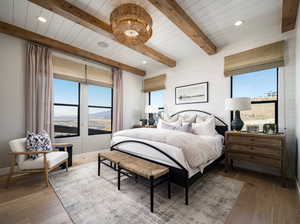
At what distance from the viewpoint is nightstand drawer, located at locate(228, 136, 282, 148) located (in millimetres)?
2226

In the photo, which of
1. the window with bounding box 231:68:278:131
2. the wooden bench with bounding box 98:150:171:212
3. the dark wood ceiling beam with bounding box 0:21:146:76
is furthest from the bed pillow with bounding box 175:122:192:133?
the dark wood ceiling beam with bounding box 0:21:146:76

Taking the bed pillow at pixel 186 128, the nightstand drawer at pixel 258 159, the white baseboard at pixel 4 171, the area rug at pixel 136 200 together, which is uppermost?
the bed pillow at pixel 186 128

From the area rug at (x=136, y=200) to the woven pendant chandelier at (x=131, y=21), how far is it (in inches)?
99.6

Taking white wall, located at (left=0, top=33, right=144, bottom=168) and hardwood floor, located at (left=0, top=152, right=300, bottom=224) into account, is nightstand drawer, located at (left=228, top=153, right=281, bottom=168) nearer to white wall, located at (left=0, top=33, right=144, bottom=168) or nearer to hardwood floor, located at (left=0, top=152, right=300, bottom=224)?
hardwood floor, located at (left=0, top=152, right=300, bottom=224)

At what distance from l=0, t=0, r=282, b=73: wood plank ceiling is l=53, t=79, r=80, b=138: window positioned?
1.15 meters

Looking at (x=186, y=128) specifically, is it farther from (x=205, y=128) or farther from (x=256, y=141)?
(x=256, y=141)

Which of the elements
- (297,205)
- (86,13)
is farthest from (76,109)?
(297,205)

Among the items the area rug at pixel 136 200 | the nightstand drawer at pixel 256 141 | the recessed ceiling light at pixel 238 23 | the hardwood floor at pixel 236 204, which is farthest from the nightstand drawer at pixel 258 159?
the recessed ceiling light at pixel 238 23

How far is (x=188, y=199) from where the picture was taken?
188 cm

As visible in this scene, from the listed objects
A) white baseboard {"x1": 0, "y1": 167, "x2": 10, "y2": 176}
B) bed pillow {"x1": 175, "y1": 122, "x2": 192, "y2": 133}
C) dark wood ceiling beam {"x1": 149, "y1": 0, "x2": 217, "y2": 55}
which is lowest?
white baseboard {"x1": 0, "y1": 167, "x2": 10, "y2": 176}

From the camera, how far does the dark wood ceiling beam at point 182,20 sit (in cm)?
189

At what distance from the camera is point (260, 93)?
2885 mm

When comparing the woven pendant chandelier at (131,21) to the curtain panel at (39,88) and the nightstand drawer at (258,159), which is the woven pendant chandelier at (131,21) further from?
the nightstand drawer at (258,159)

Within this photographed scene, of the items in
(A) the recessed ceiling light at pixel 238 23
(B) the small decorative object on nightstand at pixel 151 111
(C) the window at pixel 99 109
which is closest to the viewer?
(A) the recessed ceiling light at pixel 238 23
